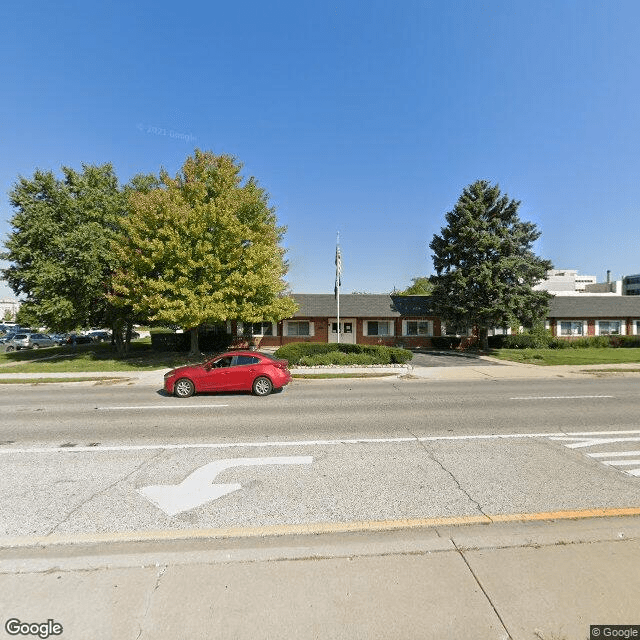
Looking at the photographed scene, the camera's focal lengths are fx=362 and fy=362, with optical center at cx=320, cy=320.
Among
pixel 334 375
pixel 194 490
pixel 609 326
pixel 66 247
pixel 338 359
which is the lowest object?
pixel 194 490

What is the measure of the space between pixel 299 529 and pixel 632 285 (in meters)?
150

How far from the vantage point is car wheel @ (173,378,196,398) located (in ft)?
42.4

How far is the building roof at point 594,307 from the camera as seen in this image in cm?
3488

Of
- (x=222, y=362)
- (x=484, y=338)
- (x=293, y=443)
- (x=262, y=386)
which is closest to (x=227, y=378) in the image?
(x=222, y=362)

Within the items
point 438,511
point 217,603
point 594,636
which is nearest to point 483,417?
point 438,511

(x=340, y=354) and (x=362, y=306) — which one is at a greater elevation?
(x=362, y=306)

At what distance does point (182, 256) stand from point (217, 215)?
3117mm

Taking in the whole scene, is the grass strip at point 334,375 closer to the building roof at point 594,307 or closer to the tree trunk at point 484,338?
the tree trunk at point 484,338

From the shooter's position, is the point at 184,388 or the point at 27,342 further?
the point at 27,342

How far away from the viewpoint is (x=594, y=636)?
9.05 ft

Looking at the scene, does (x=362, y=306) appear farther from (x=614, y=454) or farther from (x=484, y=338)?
(x=614, y=454)

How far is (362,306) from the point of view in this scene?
113ft

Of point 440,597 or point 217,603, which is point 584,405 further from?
point 217,603

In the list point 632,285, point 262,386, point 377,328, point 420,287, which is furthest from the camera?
point 632,285
